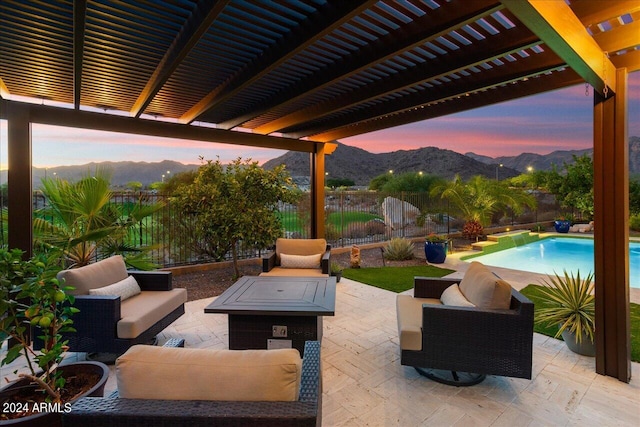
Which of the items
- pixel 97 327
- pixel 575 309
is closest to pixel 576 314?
pixel 575 309

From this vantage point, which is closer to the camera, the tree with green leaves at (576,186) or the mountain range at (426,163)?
the tree with green leaves at (576,186)

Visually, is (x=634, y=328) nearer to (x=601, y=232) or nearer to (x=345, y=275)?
(x=601, y=232)

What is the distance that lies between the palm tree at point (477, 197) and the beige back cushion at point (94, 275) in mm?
Answer: 9508

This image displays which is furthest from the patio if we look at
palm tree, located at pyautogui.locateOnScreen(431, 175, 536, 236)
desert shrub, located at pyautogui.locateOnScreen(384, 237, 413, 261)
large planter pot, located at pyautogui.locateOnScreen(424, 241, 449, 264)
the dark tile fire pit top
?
palm tree, located at pyautogui.locateOnScreen(431, 175, 536, 236)

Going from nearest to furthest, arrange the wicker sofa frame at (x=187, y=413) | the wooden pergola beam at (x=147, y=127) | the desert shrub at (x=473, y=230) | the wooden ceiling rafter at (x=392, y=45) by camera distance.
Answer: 1. the wicker sofa frame at (x=187, y=413)
2. the wooden ceiling rafter at (x=392, y=45)
3. the wooden pergola beam at (x=147, y=127)
4. the desert shrub at (x=473, y=230)

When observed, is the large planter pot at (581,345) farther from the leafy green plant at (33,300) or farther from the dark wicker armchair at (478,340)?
the leafy green plant at (33,300)

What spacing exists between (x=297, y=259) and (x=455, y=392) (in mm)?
2991

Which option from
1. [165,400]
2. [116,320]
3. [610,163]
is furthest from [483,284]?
[116,320]

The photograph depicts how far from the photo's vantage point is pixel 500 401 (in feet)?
8.11

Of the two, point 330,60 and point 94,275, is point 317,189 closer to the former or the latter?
point 330,60

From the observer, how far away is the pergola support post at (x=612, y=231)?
2.70 metres

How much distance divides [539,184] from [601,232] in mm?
16836

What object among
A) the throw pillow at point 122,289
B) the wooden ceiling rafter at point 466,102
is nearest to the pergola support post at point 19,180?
the throw pillow at point 122,289

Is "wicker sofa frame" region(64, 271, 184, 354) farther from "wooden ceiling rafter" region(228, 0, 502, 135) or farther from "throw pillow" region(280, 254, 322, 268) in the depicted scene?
"wooden ceiling rafter" region(228, 0, 502, 135)
